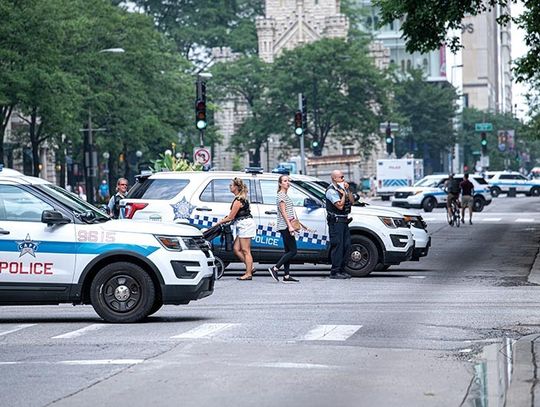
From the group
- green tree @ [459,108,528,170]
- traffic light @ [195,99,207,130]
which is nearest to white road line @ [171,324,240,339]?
traffic light @ [195,99,207,130]

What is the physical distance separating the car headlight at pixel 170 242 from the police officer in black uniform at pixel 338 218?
26.2ft

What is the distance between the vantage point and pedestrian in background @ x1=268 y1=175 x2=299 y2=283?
A: 25.3 m

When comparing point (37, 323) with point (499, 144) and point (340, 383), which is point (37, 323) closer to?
point (340, 383)

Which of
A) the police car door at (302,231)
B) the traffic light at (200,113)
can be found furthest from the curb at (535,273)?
the traffic light at (200,113)

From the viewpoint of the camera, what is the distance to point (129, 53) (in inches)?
3029

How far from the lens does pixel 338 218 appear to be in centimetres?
2566

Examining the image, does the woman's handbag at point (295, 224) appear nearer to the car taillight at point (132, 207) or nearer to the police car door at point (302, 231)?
the police car door at point (302, 231)

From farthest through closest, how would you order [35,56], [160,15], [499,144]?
1. [499,144]
2. [160,15]
3. [35,56]

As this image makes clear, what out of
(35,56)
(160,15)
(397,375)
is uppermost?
(160,15)

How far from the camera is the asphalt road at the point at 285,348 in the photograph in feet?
38.5

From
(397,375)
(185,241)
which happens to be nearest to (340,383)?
(397,375)

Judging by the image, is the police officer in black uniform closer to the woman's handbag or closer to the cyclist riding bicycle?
the woman's handbag

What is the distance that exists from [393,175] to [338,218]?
66.3 meters

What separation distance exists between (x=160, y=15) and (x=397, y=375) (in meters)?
122
